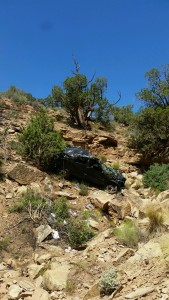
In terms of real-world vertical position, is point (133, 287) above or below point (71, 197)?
below

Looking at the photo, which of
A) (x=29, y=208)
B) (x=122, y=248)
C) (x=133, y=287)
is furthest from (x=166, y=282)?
Result: (x=29, y=208)

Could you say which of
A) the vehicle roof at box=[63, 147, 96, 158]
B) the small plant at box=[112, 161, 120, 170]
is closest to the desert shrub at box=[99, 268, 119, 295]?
the vehicle roof at box=[63, 147, 96, 158]

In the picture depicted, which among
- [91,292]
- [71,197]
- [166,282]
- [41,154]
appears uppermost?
[41,154]

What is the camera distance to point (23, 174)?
938cm

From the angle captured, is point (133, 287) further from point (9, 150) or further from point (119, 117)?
point (119, 117)

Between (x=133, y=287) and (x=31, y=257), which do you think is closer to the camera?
(x=133, y=287)

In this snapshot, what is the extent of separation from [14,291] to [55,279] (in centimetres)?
64

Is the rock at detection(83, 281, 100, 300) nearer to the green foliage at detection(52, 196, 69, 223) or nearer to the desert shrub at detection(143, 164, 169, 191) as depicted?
the green foliage at detection(52, 196, 69, 223)

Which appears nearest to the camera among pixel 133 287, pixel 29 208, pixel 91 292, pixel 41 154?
pixel 133 287

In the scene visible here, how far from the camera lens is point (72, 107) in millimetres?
16406

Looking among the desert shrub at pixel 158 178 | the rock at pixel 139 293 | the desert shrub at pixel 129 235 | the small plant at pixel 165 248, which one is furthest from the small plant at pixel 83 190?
the rock at pixel 139 293

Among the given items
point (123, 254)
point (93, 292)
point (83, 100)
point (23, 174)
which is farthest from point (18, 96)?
point (93, 292)

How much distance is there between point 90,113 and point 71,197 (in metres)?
8.04

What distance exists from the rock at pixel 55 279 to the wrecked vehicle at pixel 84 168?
562 cm
